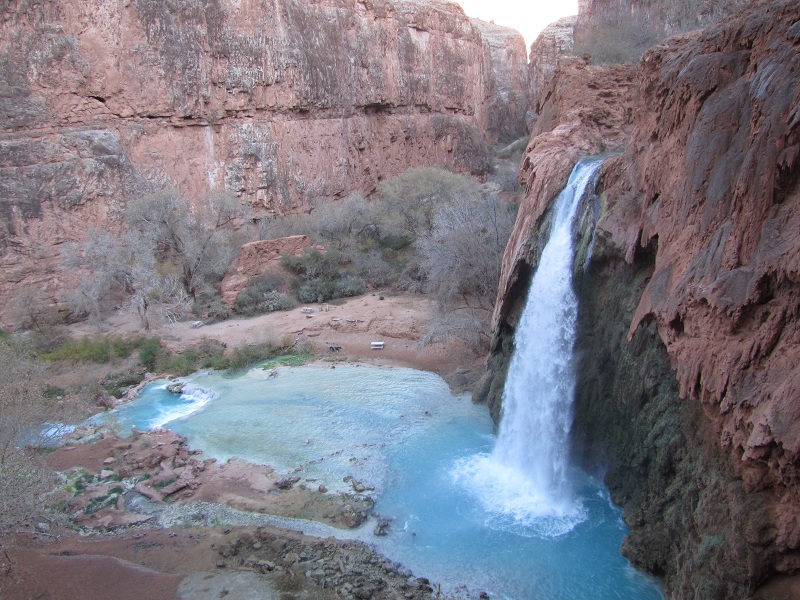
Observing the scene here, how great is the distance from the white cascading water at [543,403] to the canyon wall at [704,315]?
31 cm

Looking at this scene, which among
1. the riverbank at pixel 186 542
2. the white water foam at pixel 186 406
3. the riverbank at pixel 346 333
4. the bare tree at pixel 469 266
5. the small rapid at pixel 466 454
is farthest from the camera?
the riverbank at pixel 346 333

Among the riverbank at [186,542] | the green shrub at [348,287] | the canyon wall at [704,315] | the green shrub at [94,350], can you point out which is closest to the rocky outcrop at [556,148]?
the canyon wall at [704,315]

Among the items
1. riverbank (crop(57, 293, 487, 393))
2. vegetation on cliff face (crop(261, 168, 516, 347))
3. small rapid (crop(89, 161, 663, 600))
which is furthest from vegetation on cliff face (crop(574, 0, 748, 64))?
small rapid (crop(89, 161, 663, 600))

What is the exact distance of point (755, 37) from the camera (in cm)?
704

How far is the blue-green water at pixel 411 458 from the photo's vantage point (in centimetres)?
845

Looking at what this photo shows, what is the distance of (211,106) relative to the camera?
27922 millimetres

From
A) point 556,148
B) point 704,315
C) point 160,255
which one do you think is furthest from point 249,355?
point 704,315

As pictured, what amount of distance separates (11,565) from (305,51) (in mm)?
28229

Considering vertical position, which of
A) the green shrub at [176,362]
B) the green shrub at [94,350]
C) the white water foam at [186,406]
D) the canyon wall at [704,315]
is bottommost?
the white water foam at [186,406]

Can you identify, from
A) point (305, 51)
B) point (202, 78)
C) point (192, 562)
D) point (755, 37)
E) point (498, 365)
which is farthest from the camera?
point (305, 51)

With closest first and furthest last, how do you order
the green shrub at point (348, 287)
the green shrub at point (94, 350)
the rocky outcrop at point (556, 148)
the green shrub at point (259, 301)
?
the rocky outcrop at point (556, 148), the green shrub at point (94, 350), the green shrub at point (259, 301), the green shrub at point (348, 287)

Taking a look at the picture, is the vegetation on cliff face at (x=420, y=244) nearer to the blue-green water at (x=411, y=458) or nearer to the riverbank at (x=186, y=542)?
the blue-green water at (x=411, y=458)

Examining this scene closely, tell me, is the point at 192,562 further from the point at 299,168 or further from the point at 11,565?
the point at 299,168

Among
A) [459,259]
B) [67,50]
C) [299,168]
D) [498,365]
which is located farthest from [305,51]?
[498,365]
